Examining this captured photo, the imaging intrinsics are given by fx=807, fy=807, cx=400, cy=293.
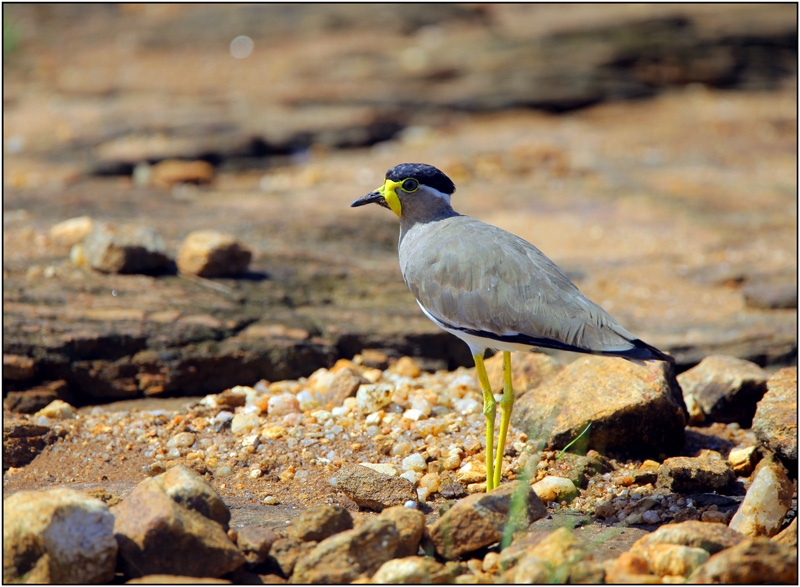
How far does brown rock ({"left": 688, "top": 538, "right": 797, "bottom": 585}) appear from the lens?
10.0ft

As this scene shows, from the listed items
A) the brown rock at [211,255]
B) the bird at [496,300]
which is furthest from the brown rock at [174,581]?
the brown rock at [211,255]

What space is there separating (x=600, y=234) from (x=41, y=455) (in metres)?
7.17

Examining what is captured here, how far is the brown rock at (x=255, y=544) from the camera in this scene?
345cm

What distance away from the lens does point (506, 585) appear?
10.5 ft

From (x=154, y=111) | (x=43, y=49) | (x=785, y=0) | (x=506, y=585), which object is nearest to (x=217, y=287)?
(x=506, y=585)

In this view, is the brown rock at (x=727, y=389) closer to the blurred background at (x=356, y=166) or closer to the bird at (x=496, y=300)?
the blurred background at (x=356, y=166)

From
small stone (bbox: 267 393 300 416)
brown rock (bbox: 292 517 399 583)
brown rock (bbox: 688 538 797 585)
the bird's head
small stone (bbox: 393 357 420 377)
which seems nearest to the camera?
brown rock (bbox: 688 538 797 585)

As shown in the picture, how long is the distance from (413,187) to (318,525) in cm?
249

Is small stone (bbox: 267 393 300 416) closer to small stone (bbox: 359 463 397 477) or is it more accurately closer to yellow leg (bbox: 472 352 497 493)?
small stone (bbox: 359 463 397 477)

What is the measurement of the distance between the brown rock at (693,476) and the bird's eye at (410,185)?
2305mm

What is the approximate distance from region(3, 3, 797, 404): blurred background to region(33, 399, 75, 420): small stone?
0.70 ft

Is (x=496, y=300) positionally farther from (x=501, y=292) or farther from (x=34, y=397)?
(x=34, y=397)

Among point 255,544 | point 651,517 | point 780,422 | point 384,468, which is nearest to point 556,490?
point 651,517

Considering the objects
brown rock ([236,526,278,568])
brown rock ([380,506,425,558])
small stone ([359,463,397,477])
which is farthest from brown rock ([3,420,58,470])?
brown rock ([380,506,425,558])
